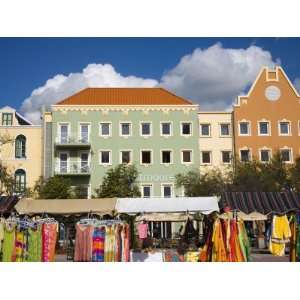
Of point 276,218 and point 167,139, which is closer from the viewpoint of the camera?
point 276,218

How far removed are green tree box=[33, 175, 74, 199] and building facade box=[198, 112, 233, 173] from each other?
35.0ft

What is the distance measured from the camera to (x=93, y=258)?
1467 cm

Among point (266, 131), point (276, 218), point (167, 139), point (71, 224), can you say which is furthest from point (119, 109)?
Answer: point (276, 218)

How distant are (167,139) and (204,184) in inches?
269

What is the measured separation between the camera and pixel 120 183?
36.3 m

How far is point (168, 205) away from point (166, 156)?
69.5 feet

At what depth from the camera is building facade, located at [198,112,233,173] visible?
133 feet

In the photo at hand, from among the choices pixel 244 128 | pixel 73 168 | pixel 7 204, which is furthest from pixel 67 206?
pixel 244 128

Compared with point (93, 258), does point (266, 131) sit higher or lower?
higher

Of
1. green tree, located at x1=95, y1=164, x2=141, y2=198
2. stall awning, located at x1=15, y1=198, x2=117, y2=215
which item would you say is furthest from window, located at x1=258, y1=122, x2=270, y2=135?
stall awning, located at x1=15, y1=198, x2=117, y2=215

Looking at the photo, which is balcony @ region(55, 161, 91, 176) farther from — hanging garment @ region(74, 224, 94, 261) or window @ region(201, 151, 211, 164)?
hanging garment @ region(74, 224, 94, 261)

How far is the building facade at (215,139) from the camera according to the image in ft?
133

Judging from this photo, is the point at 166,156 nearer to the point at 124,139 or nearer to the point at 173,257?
the point at 124,139

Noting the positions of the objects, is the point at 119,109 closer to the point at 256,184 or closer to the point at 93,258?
the point at 256,184
